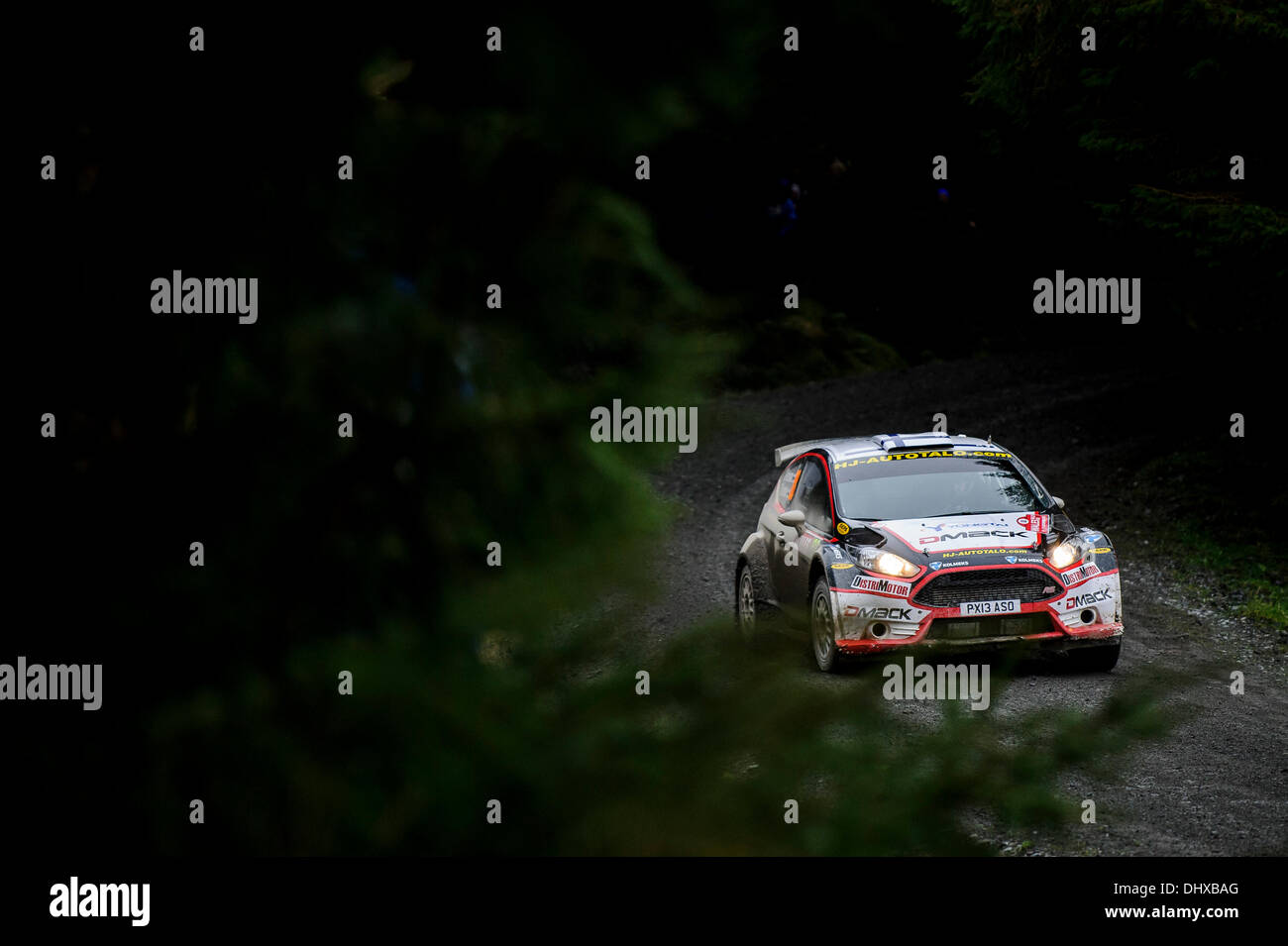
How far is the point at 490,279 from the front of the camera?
178cm

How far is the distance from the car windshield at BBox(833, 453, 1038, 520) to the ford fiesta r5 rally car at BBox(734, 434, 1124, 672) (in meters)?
0.01

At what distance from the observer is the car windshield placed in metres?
11.0

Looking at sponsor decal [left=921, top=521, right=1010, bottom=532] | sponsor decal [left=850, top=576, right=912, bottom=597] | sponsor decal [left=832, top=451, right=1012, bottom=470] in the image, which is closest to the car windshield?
sponsor decal [left=832, top=451, right=1012, bottom=470]

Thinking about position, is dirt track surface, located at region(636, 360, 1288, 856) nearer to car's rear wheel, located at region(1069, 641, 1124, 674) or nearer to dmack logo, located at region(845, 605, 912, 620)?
car's rear wheel, located at region(1069, 641, 1124, 674)

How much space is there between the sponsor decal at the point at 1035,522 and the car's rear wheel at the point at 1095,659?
956mm

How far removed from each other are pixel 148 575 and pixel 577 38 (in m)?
0.89

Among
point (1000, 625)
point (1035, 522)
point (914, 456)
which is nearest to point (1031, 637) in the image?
point (1000, 625)

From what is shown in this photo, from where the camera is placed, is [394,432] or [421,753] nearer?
[421,753]

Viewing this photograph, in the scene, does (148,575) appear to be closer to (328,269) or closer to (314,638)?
(314,638)

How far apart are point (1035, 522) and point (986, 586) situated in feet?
2.68

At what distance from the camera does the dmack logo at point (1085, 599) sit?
33.1 ft

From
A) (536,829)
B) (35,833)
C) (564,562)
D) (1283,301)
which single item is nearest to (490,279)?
(564,562)

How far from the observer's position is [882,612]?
10156 mm
